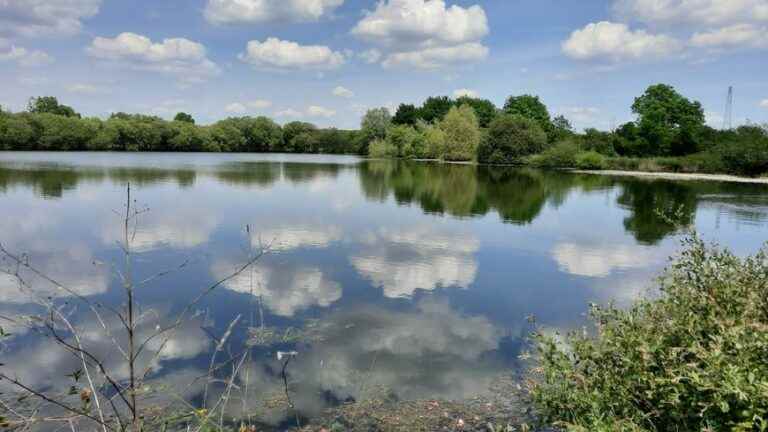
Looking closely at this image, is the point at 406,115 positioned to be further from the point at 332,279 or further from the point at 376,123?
the point at 332,279

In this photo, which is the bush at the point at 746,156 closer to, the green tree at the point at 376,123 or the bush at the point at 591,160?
the bush at the point at 591,160

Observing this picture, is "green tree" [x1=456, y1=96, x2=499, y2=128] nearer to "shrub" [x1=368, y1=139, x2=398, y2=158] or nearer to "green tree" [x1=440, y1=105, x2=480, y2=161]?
"shrub" [x1=368, y1=139, x2=398, y2=158]

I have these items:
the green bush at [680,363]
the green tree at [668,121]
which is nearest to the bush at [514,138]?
the green tree at [668,121]

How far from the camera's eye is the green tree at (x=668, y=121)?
64438mm

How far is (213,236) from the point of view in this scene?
56.7 feet

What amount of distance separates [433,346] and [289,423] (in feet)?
10.7

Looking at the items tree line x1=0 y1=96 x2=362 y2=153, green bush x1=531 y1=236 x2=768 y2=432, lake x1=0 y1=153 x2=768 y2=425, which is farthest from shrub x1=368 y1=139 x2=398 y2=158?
green bush x1=531 y1=236 x2=768 y2=432

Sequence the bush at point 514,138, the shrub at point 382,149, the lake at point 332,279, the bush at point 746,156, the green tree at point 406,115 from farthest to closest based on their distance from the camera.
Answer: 1. the green tree at point 406,115
2. the shrub at point 382,149
3. the bush at point 514,138
4. the bush at point 746,156
5. the lake at point 332,279

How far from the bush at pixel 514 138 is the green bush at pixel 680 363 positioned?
69.4m

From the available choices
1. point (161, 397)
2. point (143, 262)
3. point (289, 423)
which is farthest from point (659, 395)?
point (143, 262)

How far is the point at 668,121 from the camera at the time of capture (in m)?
67.1

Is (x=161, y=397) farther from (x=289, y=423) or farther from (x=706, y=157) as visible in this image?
(x=706, y=157)

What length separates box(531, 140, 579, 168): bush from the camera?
6788 centimetres

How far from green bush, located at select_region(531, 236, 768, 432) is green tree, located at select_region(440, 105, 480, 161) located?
7650cm
